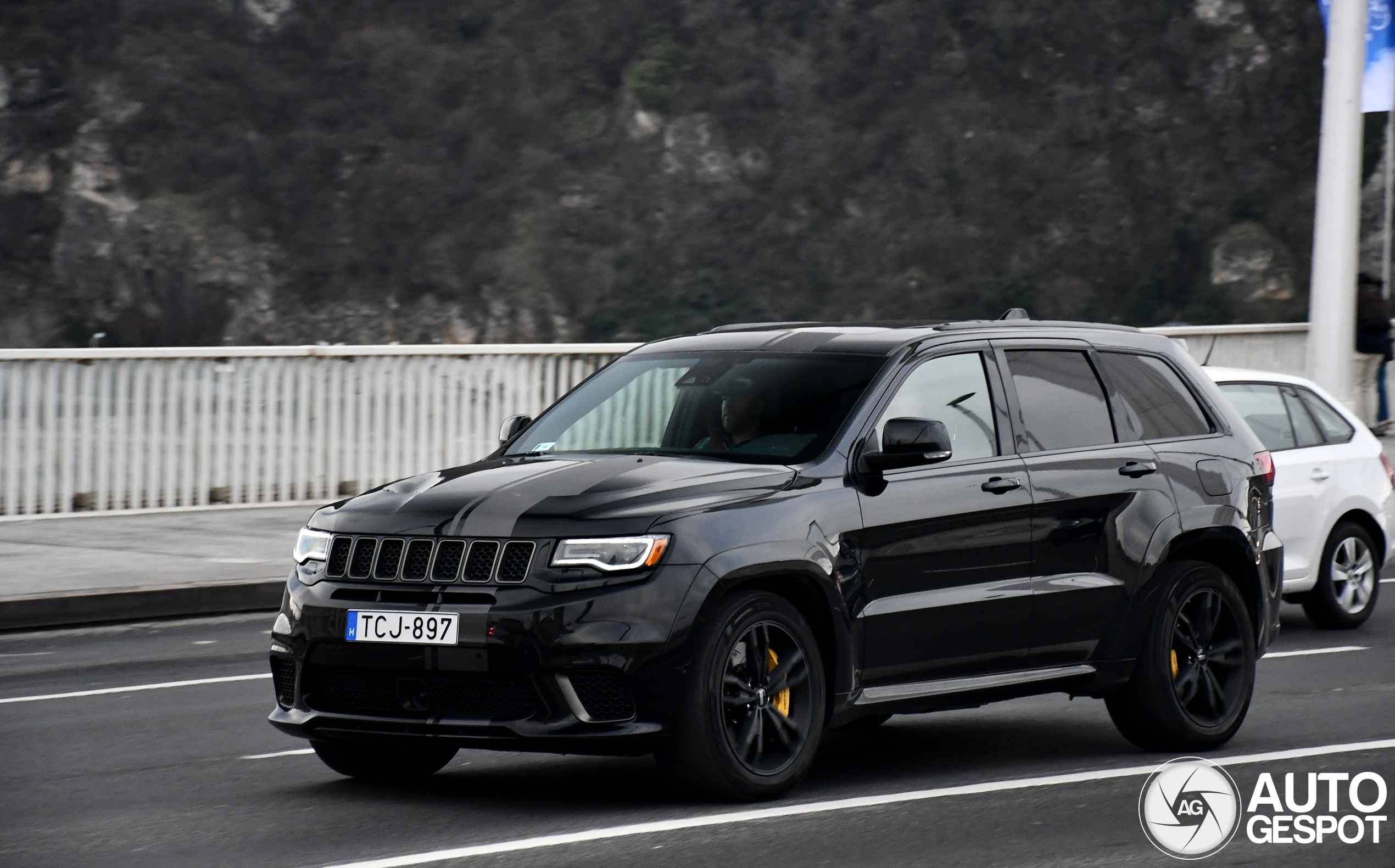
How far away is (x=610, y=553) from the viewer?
6168 millimetres

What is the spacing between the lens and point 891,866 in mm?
5766

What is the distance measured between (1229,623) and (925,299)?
200ft

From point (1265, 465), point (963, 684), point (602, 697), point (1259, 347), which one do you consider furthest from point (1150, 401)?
point (1259, 347)

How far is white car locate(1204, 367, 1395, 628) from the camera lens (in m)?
12.2

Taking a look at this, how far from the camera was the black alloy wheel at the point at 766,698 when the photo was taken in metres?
6.43

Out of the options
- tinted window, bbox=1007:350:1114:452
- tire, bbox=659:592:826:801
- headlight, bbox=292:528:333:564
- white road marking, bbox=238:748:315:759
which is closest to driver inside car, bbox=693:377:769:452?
tire, bbox=659:592:826:801

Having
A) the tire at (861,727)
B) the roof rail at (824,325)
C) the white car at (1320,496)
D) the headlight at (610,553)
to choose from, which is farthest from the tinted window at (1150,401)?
the white car at (1320,496)

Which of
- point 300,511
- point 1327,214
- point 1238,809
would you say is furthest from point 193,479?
point 1238,809

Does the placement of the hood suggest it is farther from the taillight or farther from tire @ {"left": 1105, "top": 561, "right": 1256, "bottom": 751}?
the taillight

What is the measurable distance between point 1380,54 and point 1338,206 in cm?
270

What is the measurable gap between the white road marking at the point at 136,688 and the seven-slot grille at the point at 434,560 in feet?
12.3

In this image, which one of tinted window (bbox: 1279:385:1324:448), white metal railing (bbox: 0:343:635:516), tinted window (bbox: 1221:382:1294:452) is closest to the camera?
tinted window (bbox: 1221:382:1294:452)

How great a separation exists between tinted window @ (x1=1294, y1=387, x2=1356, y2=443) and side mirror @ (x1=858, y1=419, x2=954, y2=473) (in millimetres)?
6786

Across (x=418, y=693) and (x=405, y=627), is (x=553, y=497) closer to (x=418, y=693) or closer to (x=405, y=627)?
(x=405, y=627)
